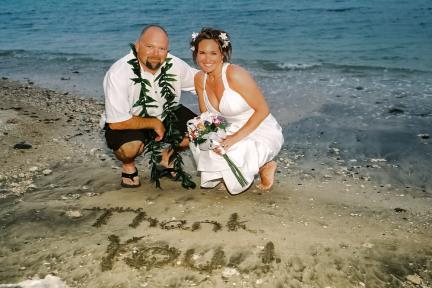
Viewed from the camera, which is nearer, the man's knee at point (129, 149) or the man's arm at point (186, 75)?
the man's knee at point (129, 149)

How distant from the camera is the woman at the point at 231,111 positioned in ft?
16.6

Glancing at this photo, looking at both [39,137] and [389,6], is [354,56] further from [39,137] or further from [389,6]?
[389,6]

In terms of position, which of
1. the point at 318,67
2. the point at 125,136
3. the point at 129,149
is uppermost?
the point at 125,136

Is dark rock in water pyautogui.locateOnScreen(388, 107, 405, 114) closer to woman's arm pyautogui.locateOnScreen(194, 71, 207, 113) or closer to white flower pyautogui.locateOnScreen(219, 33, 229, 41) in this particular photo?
woman's arm pyautogui.locateOnScreen(194, 71, 207, 113)

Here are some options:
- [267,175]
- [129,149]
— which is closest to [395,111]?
[267,175]

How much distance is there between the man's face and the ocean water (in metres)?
3.03

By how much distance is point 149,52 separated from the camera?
5.13 m

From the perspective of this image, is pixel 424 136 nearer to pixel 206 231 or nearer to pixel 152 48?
pixel 206 231

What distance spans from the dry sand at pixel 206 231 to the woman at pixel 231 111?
0.39m

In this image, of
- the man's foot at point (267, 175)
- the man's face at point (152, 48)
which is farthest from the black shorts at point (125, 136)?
the man's foot at point (267, 175)

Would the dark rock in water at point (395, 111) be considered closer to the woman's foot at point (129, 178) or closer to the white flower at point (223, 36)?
the white flower at point (223, 36)

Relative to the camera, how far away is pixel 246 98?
17.1 feet

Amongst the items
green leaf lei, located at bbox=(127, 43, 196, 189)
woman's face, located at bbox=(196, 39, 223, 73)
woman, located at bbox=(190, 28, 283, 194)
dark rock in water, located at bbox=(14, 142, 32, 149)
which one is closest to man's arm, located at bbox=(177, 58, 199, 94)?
green leaf lei, located at bbox=(127, 43, 196, 189)

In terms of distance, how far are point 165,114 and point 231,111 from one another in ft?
2.83
